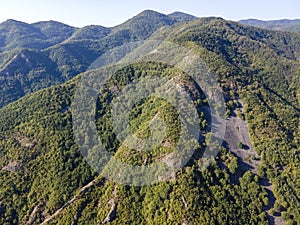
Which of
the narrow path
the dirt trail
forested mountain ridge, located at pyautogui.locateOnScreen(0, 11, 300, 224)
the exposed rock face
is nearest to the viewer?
forested mountain ridge, located at pyautogui.locateOnScreen(0, 11, 300, 224)

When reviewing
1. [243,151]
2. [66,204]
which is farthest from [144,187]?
[243,151]

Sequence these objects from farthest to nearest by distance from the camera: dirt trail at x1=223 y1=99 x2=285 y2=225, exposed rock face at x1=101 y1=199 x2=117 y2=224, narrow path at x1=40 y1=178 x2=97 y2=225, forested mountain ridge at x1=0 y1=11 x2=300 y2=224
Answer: narrow path at x1=40 y1=178 x2=97 y2=225 < dirt trail at x1=223 y1=99 x2=285 y2=225 < exposed rock face at x1=101 y1=199 x2=117 y2=224 < forested mountain ridge at x1=0 y1=11 x2=300 y2=224

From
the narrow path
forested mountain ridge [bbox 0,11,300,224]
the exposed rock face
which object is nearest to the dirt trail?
forested mountain ridge [bbox 0,11,300,224]

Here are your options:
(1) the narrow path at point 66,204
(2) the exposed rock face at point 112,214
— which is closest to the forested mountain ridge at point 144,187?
(2) the exposed rock face at point 112,214

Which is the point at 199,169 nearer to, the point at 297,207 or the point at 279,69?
the point at 297,207

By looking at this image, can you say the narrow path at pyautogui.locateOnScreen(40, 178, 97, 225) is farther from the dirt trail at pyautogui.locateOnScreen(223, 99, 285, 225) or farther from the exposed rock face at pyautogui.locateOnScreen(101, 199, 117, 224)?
the dirt trail at pyautogui.locateOnScreen(223, 99, 285, 225)

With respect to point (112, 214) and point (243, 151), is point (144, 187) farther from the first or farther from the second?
point (243, 151)

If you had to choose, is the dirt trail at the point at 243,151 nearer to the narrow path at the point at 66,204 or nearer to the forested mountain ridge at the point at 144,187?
the forested mountain ridge at the point at 144,187

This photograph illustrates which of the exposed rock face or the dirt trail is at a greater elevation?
the dirt trail

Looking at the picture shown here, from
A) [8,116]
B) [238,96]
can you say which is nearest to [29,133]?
[8,116]
